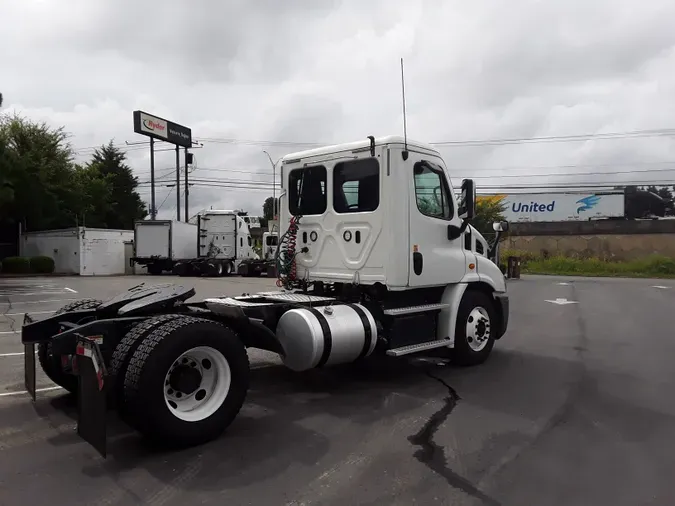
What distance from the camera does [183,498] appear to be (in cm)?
377

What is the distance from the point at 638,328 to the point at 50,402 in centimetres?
1076

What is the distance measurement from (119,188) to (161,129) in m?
9.41

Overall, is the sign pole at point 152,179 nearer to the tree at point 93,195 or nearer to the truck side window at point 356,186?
the tree at point 93,195

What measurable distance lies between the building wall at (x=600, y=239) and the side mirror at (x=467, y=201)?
39.4 m

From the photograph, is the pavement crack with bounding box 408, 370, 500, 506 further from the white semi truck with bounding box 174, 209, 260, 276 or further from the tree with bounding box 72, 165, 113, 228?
the tree with bounding box 72, 165, 113, 228

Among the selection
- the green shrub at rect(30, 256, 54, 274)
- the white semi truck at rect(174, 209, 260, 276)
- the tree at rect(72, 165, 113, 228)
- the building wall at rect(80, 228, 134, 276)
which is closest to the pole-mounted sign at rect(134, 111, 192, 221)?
the tree at rect(72, 165, 113, 228)

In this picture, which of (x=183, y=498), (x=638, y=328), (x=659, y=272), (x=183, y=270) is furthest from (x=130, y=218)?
(x=183, y=498)

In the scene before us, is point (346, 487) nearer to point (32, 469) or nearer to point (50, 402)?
point (32, 469)

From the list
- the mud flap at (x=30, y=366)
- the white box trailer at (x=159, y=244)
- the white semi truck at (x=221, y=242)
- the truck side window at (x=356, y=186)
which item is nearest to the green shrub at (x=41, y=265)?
the white box trailer at (x=159, y=244)

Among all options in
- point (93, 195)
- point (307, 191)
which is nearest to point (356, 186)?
point (307, 191)

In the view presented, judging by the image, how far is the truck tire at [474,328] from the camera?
24.8 feet

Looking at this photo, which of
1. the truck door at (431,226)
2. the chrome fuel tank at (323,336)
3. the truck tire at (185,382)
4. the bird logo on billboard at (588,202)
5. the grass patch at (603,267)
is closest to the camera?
the truck tire at (185,382)

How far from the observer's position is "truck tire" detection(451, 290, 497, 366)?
7.56 meters

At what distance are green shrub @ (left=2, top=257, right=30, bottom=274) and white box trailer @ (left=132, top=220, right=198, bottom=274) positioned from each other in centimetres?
656
